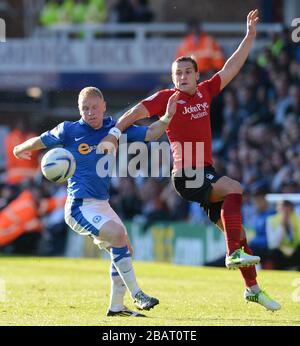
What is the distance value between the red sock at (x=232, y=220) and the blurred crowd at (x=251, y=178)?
6.50 meters

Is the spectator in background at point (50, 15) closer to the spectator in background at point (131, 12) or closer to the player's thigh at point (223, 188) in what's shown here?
the spectator in background at point (131, 12)

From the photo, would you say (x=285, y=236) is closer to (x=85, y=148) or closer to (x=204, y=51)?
(x=204, y=51)

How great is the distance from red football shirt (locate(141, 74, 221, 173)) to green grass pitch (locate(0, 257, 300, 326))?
1.44 meters

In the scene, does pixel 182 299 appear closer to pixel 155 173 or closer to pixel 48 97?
pixel 155 173

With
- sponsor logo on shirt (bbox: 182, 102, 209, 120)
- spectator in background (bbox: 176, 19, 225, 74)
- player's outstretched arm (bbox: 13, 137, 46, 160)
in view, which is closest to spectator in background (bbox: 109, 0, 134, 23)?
spectator in background (bbox: 176, 19, 225, 74)

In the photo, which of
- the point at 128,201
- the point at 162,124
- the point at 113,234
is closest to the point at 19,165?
the point at 128,201

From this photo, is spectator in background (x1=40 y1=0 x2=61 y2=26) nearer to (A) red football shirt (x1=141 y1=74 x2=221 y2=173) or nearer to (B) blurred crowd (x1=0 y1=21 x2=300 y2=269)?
(B) blurred crowd (x1=0 y1=21 x2=300 y2=269)

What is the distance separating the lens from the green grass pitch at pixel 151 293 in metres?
9.51

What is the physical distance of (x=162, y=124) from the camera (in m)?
9.85

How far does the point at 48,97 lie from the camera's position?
90.3 feet
